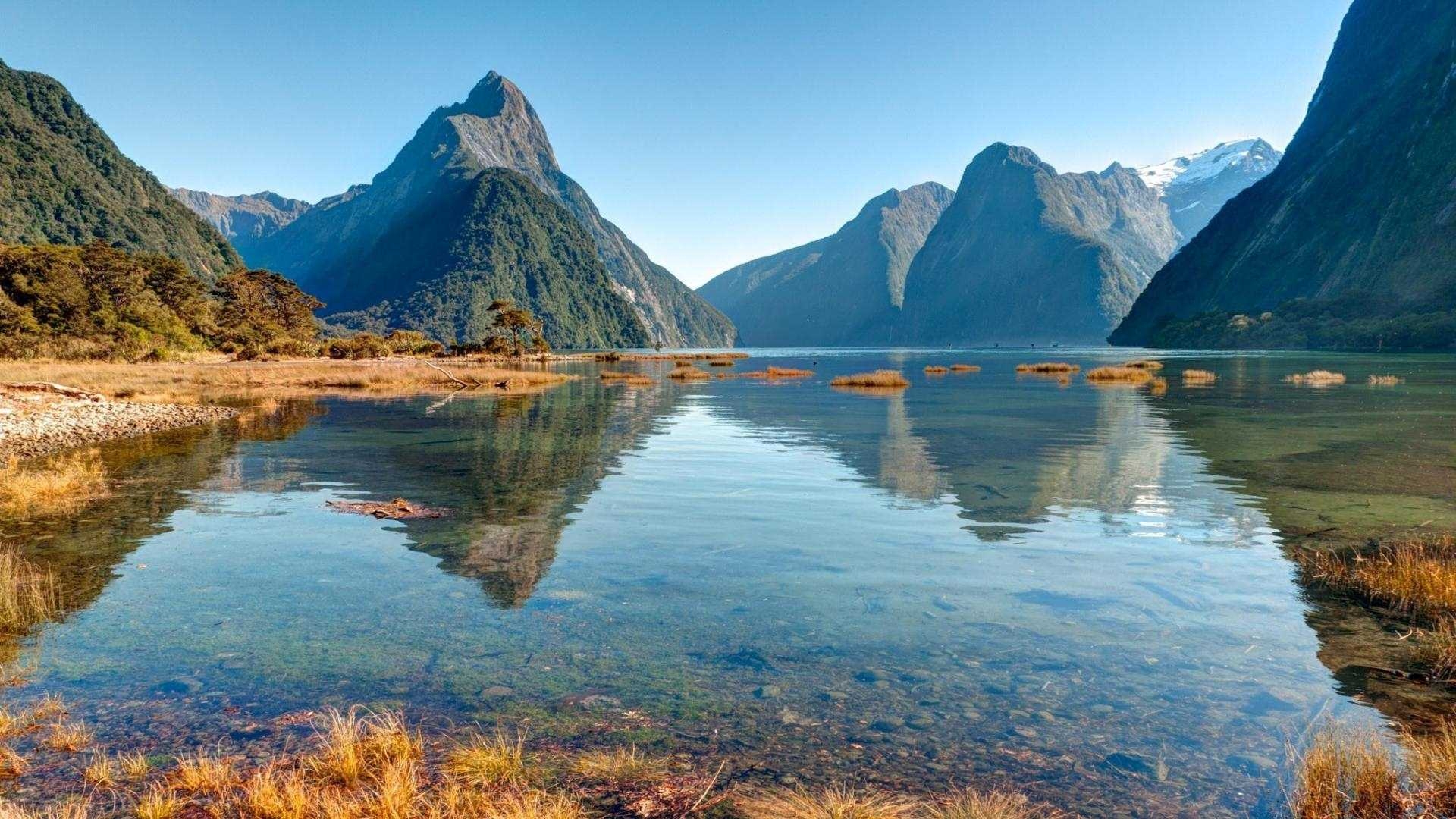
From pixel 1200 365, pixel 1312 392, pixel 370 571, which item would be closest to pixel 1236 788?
pixel 370 571

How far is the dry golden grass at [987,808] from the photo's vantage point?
267 inches

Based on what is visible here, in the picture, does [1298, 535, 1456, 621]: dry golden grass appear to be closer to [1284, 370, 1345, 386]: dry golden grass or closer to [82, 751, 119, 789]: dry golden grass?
[82, 751, 119, 789]: dry golden grass

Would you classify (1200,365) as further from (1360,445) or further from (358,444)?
(358,444)

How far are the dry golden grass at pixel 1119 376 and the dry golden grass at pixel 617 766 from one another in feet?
273

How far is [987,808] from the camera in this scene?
6910mm

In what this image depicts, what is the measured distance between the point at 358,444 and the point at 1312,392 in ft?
225

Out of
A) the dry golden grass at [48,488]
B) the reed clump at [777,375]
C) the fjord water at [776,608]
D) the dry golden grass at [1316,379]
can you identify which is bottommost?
the fjord water at [776,608]

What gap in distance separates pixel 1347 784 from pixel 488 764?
8.15 metres

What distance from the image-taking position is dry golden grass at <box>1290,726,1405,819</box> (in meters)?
6.82

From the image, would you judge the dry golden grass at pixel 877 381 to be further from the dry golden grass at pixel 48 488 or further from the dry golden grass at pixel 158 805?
the dry golden grass at pixel 158 805

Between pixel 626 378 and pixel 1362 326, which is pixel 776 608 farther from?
pixel 1362 326

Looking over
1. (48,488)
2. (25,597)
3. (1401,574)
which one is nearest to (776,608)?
(1401,574)

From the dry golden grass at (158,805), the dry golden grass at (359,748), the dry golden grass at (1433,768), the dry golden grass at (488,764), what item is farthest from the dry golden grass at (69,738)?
the dry golden grass at (1433,768)

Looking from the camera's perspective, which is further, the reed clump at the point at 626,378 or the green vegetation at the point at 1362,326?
the green vegetation at the point at 1362,326
